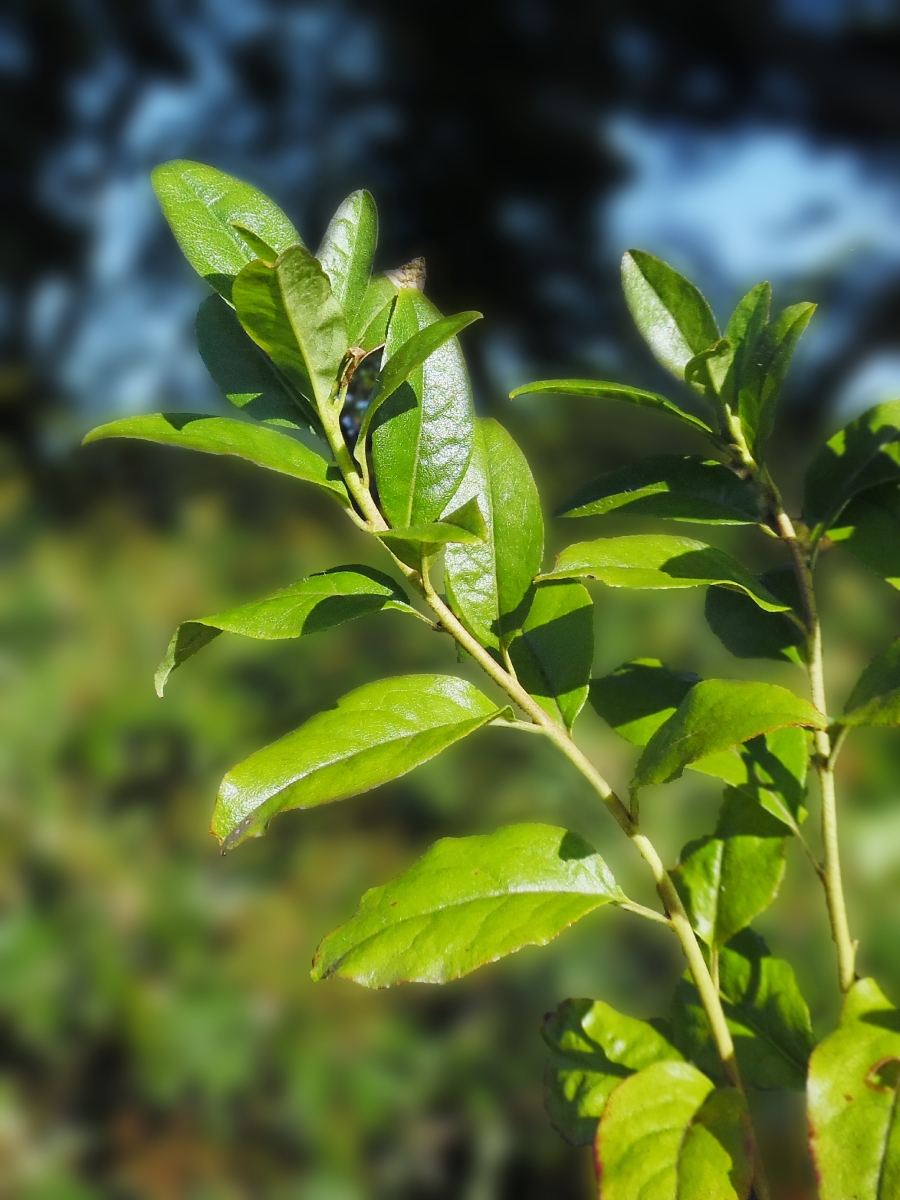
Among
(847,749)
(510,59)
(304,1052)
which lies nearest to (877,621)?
(847,749)

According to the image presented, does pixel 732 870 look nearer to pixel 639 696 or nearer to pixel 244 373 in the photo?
pixel 639 696

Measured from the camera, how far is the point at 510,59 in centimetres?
236

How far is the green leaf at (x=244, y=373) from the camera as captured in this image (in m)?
0.30

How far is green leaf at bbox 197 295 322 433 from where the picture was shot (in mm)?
297

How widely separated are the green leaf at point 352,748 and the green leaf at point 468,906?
0.11 feet

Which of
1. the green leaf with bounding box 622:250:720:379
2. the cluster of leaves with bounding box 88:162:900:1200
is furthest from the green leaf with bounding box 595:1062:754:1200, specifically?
the green leaf with bounding box 622:250:720:379

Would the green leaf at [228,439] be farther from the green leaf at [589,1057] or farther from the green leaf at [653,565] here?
the green leaf at [589,1057]

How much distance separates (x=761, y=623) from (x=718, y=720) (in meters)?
0.09

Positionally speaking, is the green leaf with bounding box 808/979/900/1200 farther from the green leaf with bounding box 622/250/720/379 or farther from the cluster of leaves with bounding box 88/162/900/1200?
the green leaf with bounding box 622/250/720/379

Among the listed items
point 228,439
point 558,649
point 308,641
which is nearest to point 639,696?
point 558,649

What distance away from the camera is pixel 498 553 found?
11.9 inches

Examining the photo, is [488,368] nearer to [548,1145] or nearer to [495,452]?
[548,1145]

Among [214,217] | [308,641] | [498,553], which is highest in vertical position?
[214,217]

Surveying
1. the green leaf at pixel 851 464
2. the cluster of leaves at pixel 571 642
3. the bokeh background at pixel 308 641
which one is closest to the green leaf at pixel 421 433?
the cluster of leaves at pixel 571 642
